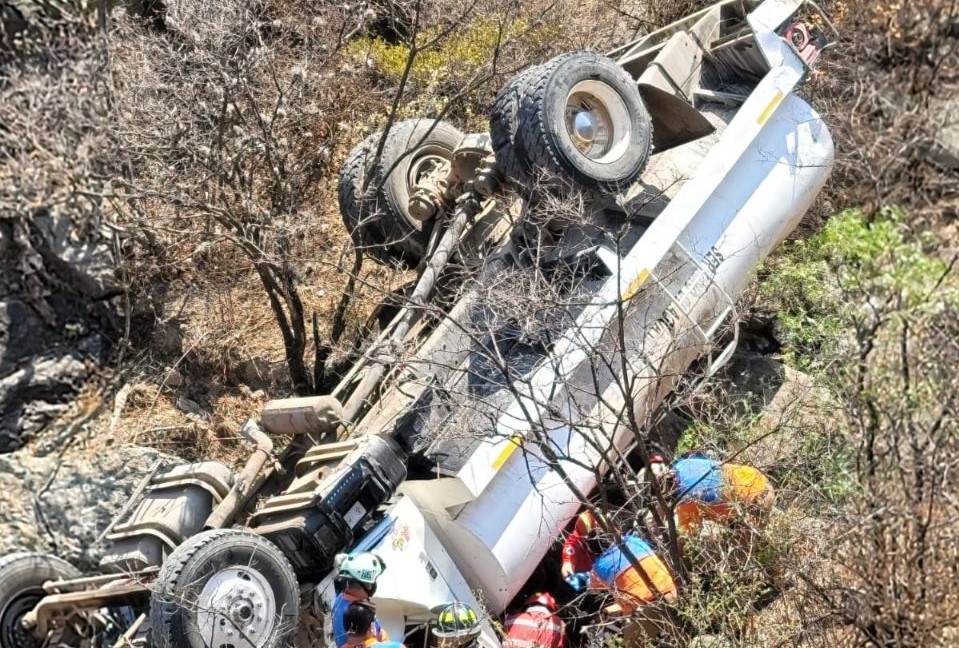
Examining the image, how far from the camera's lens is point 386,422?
20.5 ft

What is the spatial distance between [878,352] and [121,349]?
20.2ft

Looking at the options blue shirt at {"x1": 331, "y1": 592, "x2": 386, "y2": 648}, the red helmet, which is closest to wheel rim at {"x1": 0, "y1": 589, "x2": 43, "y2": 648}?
blue shirt at {"x1": 331, "y1": 592, "x2": 386, "y2": 648}

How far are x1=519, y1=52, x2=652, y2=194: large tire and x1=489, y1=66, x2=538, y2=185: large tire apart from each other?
5 centimetres

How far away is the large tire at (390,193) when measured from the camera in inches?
294

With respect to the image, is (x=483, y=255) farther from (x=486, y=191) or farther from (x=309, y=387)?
(x=309, y=387)

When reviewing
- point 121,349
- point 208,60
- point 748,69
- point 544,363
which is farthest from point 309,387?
point 748,69

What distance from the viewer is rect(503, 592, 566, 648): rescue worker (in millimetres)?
5871

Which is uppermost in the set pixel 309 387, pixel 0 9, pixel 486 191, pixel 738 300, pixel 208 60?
pixel 0 9

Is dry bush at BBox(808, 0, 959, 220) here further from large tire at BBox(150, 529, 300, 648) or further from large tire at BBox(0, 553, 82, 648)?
large tire at BBox(0, 553, 82, 648)

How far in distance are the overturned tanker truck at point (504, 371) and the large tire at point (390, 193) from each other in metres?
0.34

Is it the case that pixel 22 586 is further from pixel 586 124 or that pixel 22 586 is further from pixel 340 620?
pixel 586 124

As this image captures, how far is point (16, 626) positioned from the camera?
6.02 m

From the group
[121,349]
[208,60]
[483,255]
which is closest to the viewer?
[483,255]

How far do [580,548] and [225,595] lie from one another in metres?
2.02
